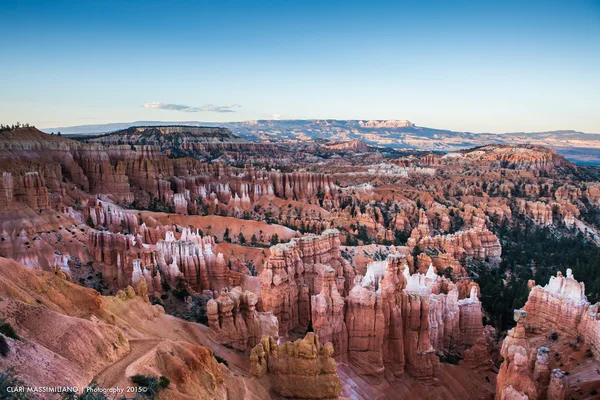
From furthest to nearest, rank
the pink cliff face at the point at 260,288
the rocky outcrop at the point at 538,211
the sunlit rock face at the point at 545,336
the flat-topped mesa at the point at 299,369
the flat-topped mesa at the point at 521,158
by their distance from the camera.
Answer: the flat-topped mesa at the point at 521,158, the rocky outcrop at the point at 538,211, the sunlit rock face at the point at 545,336, the flat-topped mesa at the point at 299,369, the pink cliff face at the point at 260,288

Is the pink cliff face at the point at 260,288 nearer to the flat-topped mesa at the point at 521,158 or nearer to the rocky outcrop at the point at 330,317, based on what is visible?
the rocky outcrop at the point at 330,317

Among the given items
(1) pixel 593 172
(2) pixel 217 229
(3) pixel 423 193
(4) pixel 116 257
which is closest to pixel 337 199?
(3) pixel 423 193

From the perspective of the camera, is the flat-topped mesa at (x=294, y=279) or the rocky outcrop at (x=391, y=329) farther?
the flat-topped mesa at (x=294, y=279)

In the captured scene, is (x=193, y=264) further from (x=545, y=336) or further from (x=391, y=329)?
(x=545, y=336)

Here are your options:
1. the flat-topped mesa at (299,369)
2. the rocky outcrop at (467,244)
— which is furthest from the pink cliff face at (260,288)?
the rocky outcrop at (467,244)

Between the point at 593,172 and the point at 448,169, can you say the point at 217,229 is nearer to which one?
the point at 448,169

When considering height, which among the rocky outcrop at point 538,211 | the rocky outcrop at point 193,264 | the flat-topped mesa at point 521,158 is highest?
the flat-topped mesa at point 521,158

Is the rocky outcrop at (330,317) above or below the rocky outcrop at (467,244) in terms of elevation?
above

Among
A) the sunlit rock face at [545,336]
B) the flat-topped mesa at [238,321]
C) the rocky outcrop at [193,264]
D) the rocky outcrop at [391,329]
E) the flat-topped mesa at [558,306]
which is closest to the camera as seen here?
the sunlit rock face at [545,336]
